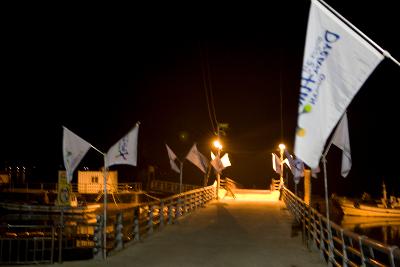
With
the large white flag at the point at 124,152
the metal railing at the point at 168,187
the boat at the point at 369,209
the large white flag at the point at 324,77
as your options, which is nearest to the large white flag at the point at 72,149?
the large white flag at the point at 124,152

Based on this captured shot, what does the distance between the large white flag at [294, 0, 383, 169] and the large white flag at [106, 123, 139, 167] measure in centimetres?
632

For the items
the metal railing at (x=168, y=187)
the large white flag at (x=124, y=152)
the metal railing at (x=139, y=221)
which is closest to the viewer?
the metal railing at (x=139, y=221)

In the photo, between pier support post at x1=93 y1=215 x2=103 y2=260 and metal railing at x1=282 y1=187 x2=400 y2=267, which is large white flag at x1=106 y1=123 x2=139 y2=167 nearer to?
pier support post at x1=93 y1=215 x2=103 y2=260

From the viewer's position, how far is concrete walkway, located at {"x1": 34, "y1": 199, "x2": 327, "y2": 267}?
10672 mm

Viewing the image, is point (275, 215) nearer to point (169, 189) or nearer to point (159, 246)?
point (159, 246)

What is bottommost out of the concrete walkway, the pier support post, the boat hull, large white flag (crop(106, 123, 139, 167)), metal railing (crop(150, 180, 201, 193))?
the boat hull

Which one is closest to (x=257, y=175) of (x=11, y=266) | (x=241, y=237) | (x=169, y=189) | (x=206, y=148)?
(x=206, y=148)

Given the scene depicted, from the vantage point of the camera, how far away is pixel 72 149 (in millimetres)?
10945

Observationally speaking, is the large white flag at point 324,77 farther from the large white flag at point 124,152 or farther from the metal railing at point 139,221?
the metal railing at point 139,221

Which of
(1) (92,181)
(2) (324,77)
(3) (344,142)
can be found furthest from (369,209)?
(2) (324,77)

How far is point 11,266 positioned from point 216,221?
10.2 metres

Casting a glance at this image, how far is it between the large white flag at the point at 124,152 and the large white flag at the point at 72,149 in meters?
0.70

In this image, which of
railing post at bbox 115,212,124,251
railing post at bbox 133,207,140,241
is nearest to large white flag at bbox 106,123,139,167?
railing post at bbox 115,212,124,251

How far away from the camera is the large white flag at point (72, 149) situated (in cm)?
1086
